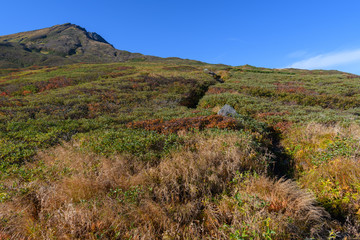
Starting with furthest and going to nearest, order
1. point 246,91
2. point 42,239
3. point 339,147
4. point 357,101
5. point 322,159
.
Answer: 1. point 246,91
2. point 357,101
3. point 339,147
4. point 322,159
5. point 42,239

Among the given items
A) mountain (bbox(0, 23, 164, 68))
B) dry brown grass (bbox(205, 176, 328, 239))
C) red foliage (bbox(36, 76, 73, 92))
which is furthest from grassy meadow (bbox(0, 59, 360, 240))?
mountain (bbox(0, 23, 164, 68))

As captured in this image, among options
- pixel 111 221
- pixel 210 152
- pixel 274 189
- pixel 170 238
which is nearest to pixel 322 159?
pixel 274 189

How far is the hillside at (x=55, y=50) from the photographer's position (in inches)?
3177

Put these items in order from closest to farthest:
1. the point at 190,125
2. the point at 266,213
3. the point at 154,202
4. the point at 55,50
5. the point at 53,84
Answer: the point at 266,213 → the point at 154,202 → the point at 190,125 → the point at 53,84 → the point at 55,50

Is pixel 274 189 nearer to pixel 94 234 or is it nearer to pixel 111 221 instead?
pixel 111 221

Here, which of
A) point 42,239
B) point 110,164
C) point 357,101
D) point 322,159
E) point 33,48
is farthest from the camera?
point 33,48

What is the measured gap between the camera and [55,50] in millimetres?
110812

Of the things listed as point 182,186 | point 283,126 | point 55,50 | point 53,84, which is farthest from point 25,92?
point 55,50

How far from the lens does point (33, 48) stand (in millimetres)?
107125

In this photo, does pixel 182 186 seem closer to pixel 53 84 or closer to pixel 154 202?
pixel 154 202

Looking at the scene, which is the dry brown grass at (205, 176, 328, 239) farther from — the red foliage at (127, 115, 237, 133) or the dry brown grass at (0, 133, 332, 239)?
the red foliage at (127, 115, 237, 133)

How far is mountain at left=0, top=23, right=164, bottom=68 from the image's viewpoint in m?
80.6

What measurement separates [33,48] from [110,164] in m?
142

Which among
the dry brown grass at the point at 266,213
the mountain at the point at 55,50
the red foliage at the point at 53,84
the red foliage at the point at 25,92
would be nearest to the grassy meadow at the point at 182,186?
the dry brown grass at the point at 266,213
